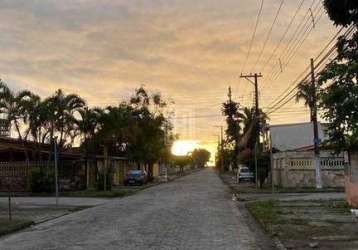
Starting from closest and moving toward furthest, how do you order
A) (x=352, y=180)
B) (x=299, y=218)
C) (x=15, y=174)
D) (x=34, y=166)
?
(x=299, y=218), (x=352, y=180), (x=34, y=166), (x=15, y=174)

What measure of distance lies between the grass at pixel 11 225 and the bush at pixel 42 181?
843 inches

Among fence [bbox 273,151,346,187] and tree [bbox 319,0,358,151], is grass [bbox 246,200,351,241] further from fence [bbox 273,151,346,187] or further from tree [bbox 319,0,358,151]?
fence [bbox 273,151,346,187]

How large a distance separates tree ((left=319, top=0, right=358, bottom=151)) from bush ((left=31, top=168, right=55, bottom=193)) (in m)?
31.0

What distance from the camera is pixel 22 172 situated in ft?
153

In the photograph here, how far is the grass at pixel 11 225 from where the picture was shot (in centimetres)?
1931

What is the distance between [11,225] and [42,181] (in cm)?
2395

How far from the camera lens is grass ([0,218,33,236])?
63.4ft

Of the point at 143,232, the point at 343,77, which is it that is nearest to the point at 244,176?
the point at 143,232

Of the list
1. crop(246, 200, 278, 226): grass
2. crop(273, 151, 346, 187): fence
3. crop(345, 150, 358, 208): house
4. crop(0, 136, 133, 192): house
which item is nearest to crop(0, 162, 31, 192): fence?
crop(0, 136, 133, 192): house

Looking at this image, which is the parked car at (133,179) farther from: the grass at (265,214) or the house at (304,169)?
the grass at (265,214)

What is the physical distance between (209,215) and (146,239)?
27.6 feet

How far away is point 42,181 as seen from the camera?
145ft

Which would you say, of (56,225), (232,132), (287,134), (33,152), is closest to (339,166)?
(287,134)

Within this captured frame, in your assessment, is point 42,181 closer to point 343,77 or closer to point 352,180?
point 352,180
